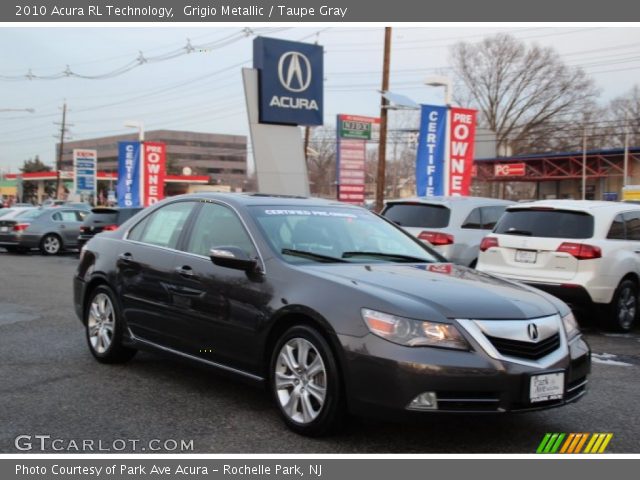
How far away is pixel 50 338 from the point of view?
7.57 m

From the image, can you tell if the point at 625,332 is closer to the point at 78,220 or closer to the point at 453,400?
Answer: the point at 453,400

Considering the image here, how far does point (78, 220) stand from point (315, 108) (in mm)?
9148

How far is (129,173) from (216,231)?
2570 centimetres

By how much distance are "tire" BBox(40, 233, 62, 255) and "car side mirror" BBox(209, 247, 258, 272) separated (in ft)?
61.2

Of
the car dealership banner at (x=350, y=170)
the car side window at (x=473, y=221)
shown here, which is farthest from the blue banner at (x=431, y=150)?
the car dealership banner at (x=350, y=170)

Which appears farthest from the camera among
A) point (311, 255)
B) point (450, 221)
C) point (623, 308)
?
point (450, 221)

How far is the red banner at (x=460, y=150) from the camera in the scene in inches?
772

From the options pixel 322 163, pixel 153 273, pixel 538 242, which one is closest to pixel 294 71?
pixel 538 242

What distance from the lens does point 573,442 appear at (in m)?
4.37

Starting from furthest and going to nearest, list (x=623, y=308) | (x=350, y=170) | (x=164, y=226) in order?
1. (x=350, y=170)
2. (x=623, y=308)
3. (x=164, y=226)

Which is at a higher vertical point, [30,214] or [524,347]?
[30,214]

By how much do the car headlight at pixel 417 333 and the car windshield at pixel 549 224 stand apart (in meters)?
5.40

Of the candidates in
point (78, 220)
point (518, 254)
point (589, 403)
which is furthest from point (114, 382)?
point (78, 220)

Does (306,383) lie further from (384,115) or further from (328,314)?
(384,115)
